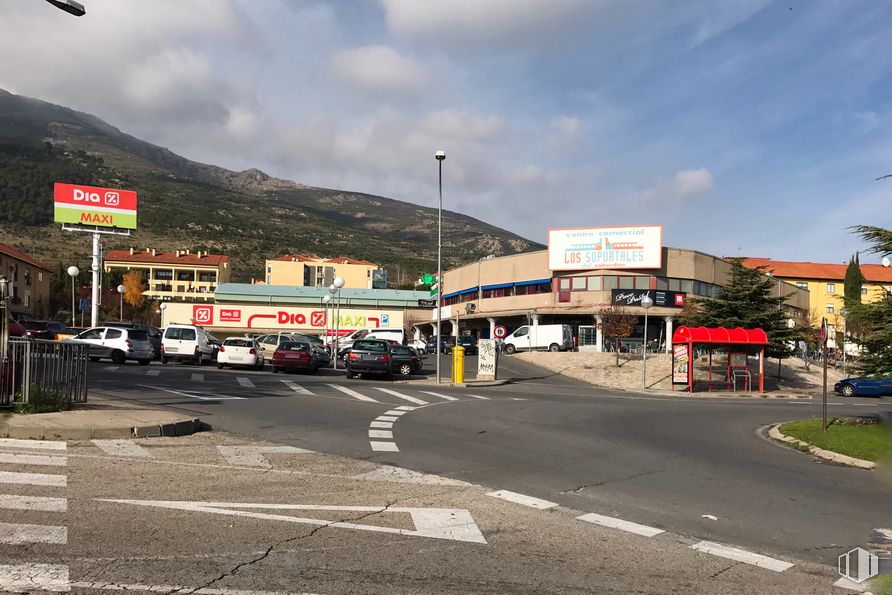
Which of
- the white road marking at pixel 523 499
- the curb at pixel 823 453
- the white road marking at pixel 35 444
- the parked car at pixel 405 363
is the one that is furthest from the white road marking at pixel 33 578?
the parked car at pixel 405 363

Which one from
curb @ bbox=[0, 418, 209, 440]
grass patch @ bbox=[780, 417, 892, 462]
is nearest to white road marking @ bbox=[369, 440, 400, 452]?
curb @ bbox=[0, 418, 209, 440]

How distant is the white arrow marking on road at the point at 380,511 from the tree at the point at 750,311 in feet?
122

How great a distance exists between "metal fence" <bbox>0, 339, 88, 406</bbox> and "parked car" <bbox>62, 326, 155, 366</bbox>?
20.2 meters

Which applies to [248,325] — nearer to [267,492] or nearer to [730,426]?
[730,426]

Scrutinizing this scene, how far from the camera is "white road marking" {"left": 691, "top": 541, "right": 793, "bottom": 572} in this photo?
6141 millimetres

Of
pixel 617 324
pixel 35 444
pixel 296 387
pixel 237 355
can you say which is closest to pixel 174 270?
pixel 617 324

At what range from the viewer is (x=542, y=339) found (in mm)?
53812

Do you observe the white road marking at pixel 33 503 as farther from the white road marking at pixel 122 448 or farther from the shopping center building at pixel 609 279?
the shopping center building at pixel 609 279

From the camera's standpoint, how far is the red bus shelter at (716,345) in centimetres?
3366

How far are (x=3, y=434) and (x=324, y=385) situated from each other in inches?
575

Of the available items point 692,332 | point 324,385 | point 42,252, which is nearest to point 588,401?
point 324,385

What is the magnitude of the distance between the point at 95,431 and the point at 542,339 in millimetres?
44630

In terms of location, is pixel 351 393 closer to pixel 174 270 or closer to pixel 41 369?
pixel 41 369

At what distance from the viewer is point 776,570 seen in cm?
600
